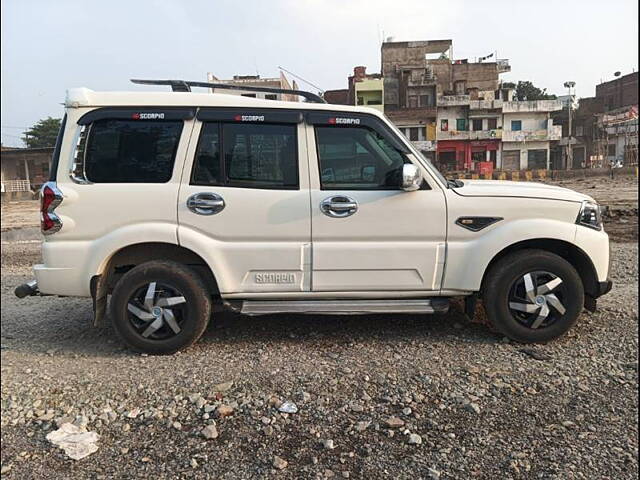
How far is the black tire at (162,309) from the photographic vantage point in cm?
388

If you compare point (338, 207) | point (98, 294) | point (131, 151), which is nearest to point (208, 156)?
point (131, 151)

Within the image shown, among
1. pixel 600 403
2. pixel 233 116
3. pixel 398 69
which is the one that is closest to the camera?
pixel 600 403

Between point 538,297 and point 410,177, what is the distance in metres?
1.45

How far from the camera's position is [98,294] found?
3.92 m

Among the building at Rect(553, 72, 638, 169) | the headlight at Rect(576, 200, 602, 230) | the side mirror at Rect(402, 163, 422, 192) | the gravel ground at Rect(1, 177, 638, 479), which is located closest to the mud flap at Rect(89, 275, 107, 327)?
the gravel ground at Rect(1, 177, 638, 479)

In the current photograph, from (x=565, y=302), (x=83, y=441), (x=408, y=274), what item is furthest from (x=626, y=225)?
(x=83, y=441)

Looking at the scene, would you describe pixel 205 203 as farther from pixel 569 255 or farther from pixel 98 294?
pixel 569 255

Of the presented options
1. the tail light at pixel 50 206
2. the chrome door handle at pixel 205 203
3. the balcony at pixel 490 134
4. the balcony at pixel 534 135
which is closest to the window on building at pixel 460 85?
the chrome door handle at pixel 205 203

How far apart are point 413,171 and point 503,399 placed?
1.71m

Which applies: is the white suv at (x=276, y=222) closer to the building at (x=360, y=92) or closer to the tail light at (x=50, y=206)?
the tail light at (x=50, y=206)

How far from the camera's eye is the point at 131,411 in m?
3.14

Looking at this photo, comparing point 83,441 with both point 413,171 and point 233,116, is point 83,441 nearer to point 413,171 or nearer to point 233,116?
point 233,116

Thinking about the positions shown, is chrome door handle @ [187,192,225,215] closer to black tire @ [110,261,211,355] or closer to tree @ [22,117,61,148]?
black tire @ [110,261,211,355]

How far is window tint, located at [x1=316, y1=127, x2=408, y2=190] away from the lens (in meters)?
3.91
